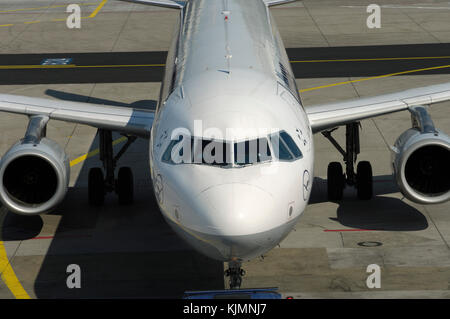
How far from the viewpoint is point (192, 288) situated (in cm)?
1655

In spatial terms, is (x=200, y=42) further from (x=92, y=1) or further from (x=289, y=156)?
(x=92, y=1)

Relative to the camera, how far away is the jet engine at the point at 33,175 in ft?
57.5

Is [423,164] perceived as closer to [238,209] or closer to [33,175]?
[238,209]

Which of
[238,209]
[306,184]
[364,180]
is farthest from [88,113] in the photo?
[238,209]

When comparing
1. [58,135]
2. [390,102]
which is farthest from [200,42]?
[58,135]

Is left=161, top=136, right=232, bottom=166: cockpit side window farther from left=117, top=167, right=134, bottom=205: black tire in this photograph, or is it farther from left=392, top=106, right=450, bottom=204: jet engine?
left=117, top=167, right=134, bottom=205: black tire

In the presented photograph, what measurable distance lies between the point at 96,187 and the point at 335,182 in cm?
595

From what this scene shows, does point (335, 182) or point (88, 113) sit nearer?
point (88, 113)

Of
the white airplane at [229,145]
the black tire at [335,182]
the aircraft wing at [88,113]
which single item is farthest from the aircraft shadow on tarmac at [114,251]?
the black tire at [335,182]

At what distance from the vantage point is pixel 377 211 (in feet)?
65.5

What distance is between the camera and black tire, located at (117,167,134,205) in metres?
20.5

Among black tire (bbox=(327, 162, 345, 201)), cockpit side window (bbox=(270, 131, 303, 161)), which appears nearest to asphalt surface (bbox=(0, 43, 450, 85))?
black tire (bbox=(327, 162, 345, 201))

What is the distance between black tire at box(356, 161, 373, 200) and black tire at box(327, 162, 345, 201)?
1.40ft
